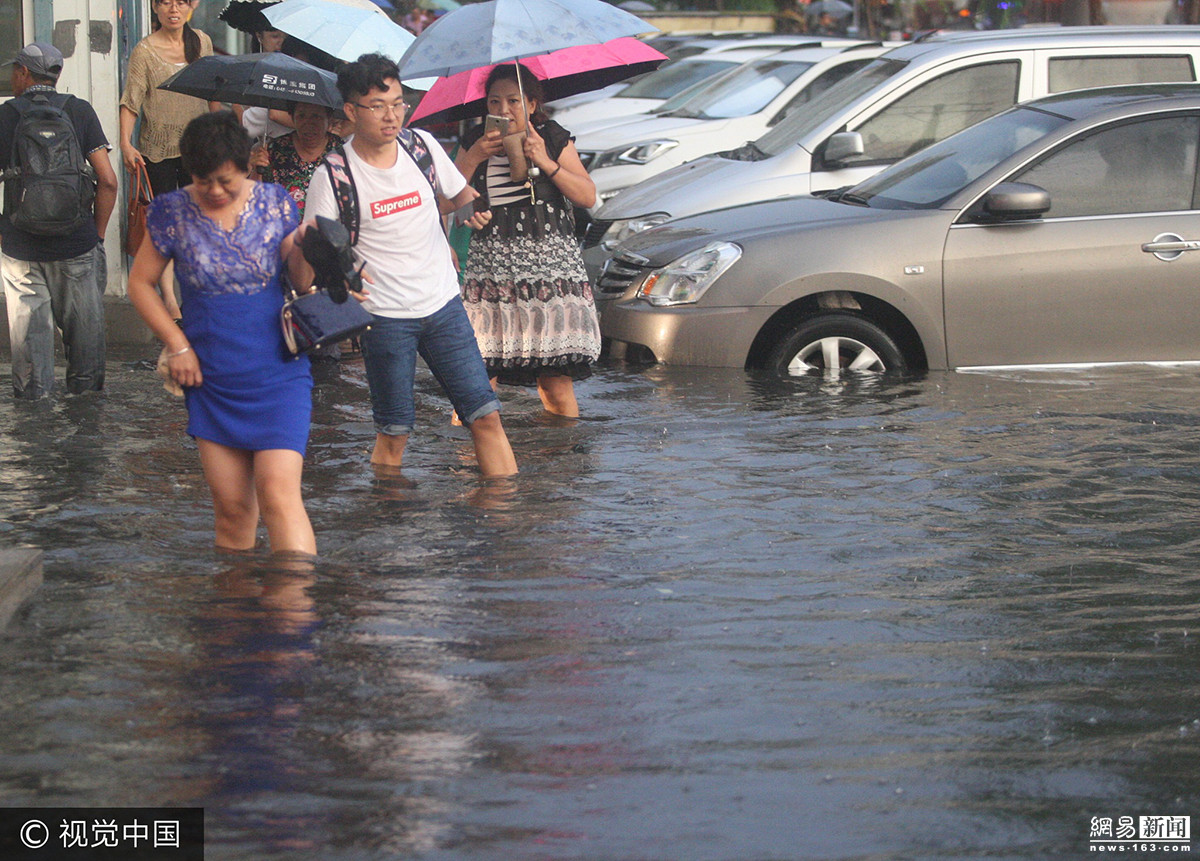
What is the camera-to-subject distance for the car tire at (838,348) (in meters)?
8.73

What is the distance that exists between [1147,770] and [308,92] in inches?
206

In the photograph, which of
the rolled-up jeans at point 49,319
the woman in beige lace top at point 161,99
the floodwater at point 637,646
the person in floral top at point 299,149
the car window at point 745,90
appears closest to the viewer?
the floodwater at point 637,646

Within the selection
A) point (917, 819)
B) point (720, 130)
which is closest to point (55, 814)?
point (917, 819)

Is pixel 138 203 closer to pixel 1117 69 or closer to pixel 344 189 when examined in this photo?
pixel 344 189

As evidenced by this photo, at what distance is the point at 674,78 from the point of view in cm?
1853

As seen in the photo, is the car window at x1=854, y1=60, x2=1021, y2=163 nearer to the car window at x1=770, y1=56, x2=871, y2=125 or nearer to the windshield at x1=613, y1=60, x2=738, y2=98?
the car window at x1=770, y1=56, x2=871, y2=125

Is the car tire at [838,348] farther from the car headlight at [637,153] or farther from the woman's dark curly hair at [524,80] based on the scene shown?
the car headlight at [637,153]

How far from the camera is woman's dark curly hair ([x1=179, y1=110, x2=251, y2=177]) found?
4.89m

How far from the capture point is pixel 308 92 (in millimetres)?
7730

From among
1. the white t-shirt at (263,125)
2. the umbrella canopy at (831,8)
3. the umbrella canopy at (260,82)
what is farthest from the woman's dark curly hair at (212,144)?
the umbrella canopy at (831,8)

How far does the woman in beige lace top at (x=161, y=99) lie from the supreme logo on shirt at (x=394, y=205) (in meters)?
3.80

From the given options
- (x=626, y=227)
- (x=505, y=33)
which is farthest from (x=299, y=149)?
(x=626, y=227)

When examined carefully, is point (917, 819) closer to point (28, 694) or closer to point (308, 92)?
point (28, 694)

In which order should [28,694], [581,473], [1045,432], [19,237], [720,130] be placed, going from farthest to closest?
[720,130]
[19,237]
[1045,432]
[581,473]
[28,694]
